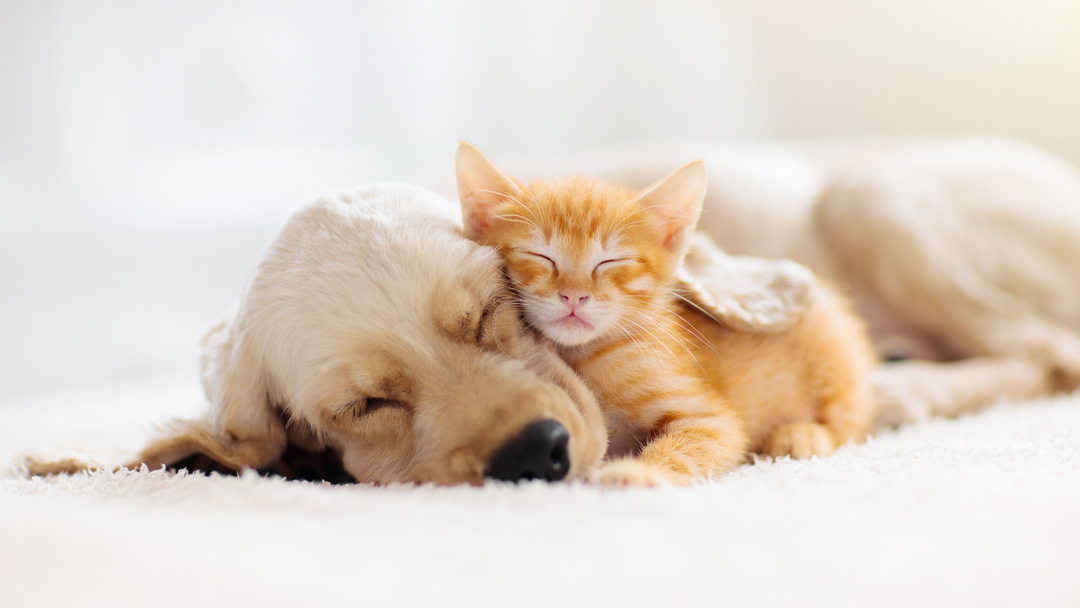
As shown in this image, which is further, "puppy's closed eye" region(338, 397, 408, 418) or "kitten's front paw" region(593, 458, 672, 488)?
"puppy's closed eye" region(338, 397, 408, 418)

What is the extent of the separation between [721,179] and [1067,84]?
237 centimetres

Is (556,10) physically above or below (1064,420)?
above

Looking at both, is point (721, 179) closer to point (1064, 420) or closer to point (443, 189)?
point (443, 189)

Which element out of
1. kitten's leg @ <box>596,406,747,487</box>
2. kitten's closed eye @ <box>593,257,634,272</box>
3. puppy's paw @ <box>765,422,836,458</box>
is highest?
kitten's closed eye @ <box>593,257,634,272</box>

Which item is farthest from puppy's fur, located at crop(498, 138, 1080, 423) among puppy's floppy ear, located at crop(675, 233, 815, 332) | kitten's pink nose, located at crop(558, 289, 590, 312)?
kitten's pink nose, located at crop(558, 289, 590, 312)

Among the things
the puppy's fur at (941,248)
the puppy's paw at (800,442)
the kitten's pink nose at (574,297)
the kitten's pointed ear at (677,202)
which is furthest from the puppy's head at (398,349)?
the puppy's fur at (941,248)

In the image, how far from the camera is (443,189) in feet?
9.43

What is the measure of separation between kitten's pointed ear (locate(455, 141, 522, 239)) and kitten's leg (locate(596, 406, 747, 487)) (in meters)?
0.55

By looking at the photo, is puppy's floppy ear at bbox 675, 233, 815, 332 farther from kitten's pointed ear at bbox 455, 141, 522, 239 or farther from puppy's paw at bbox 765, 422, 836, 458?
kitten's pointed ear at bbox 455, 141, 522, 239

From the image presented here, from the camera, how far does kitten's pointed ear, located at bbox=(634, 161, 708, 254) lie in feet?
5.24

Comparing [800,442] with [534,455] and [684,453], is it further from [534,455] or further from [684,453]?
[534,455]

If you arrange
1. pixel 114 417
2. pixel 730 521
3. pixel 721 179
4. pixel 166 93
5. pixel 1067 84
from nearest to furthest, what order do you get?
pixel 730 521
pixel 114 417
pixel 721 179
pixel 1067 84
pixel 166 93

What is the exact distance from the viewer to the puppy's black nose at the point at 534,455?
A: 1229 mm

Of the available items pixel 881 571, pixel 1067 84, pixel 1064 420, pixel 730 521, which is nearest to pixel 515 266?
pixel 730 521
